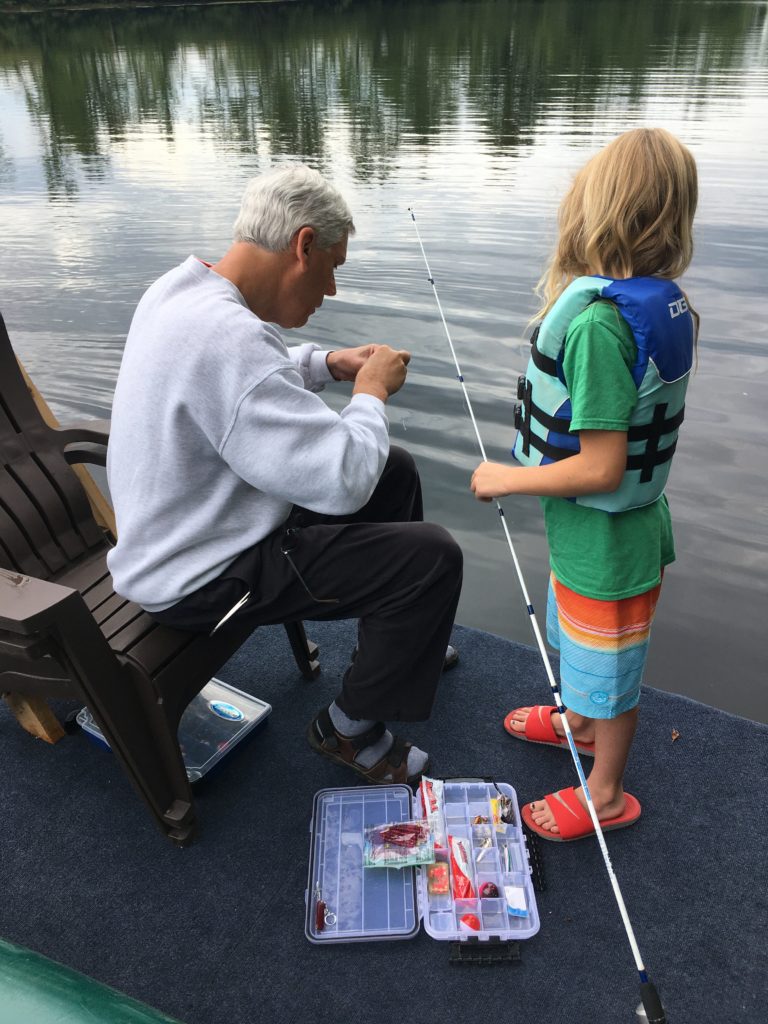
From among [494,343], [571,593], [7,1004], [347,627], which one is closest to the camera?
[7,1004]

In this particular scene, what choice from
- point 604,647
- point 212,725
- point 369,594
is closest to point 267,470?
point 369,594

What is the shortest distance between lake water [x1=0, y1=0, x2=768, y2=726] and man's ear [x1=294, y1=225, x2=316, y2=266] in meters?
1.97

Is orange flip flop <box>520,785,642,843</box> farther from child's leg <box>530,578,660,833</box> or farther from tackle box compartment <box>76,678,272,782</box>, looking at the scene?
tackle box compartment <box>76,678,272,782</box>

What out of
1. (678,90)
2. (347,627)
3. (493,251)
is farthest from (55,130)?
(347,627)

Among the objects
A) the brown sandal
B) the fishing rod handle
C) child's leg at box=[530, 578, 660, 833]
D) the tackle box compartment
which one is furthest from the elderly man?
the fishing rod handle

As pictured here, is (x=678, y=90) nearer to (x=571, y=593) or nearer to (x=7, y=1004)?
(x=571, y=593)

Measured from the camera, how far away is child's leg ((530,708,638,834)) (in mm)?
1972

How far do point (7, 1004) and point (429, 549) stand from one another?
4.20 ft

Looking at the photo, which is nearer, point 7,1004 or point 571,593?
point 7,1004

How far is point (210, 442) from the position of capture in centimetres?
173

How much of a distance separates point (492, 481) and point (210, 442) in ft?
2.24

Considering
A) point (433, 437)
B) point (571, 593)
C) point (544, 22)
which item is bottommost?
point (433, 437)

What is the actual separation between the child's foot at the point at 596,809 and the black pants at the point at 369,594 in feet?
1.44

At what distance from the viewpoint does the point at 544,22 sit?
32188 mm
